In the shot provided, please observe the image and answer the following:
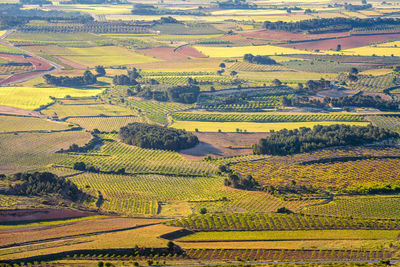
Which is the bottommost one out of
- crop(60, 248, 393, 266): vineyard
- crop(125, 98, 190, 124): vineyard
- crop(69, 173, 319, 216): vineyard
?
crop(69, 173, 319, 216): vineyard

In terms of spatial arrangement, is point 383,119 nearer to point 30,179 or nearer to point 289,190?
point 289,190

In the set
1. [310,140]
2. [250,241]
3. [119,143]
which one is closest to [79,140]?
[119,143]

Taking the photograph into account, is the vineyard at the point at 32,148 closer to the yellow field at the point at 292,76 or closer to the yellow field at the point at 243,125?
the yellow field at the point at 243,125

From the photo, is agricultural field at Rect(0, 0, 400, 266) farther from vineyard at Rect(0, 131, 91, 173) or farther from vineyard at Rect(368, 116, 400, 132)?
vineyard at Rect(368, 116, 400, 132)

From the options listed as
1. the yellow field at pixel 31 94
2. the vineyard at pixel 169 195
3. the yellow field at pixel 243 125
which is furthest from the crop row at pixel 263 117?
the vineyard at pixel 169 195

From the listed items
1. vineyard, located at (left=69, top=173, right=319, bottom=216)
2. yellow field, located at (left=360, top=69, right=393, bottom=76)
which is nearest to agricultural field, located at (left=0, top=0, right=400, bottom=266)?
vineyard, located at (left=69, top=173, right=319, bottom=216)
